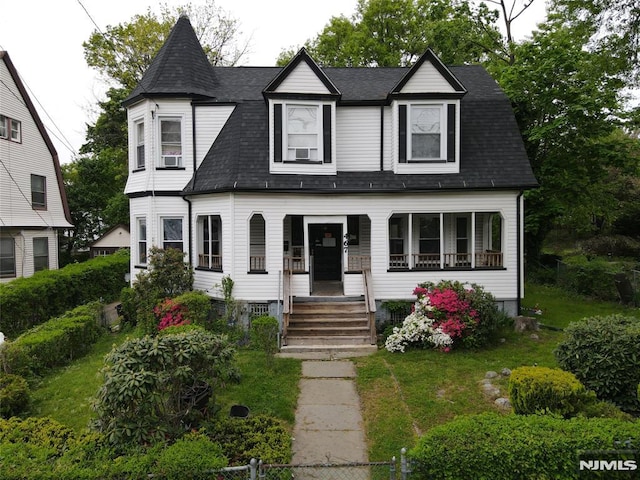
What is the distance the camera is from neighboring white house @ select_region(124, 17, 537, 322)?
14195mm

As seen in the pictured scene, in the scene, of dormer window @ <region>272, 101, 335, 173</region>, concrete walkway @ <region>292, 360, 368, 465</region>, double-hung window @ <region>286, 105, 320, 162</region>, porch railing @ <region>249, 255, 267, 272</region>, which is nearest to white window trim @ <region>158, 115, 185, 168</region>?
dormer window @ <region>272, 101, 335, 173</region>

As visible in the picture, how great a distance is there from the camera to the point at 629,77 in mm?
16266

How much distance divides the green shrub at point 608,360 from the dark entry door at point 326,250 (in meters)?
8.75

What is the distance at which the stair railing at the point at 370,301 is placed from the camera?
13.0 meters

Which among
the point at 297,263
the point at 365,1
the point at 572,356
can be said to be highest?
the point at 365,1

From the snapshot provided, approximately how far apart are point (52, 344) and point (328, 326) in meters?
7.20

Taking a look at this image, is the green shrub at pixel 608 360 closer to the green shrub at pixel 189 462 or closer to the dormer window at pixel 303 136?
the green shrub at pixel 189 462

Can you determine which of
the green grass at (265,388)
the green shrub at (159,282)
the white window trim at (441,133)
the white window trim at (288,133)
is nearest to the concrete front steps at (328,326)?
the green grass at (265,388)

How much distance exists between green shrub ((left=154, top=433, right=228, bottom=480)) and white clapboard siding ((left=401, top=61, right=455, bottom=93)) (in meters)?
12.1

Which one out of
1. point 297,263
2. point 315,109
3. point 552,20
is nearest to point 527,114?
point 552,20

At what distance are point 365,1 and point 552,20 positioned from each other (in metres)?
14.1

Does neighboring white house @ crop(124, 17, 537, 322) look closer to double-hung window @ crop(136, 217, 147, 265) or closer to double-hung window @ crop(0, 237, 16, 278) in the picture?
double-hung window @ crop(136, 217, 147, 265)

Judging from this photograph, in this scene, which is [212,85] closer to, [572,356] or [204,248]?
[204,248]

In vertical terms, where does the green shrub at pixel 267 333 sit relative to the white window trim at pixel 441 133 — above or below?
below
